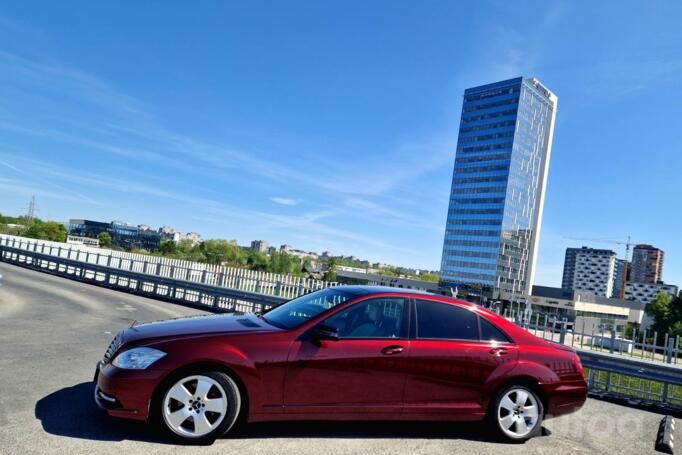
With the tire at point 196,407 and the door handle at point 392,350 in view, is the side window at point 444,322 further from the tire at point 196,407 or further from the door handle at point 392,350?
the tire at point 196,407

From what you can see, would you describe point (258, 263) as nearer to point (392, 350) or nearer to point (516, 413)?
point (516, 413)

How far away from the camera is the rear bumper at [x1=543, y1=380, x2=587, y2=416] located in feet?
16.5

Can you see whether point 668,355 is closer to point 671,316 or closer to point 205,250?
point 671,316

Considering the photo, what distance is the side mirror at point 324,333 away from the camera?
14.0ft

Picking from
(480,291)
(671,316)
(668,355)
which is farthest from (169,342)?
(480,291)

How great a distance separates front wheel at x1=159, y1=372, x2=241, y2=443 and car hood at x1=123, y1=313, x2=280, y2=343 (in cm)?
42

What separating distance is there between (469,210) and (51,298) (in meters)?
142

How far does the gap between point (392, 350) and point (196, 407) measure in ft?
5.86

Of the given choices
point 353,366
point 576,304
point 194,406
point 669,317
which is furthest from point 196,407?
point 576,304

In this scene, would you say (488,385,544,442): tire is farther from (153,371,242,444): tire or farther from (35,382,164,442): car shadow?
(35,382,164,442): car shadow

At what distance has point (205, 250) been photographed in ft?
348

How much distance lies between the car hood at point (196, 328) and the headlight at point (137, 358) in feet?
0.44

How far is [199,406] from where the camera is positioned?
403cm

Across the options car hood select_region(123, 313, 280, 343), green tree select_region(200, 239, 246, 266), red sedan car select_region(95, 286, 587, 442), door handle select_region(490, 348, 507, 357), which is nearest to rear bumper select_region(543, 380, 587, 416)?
red sedan car select_region(95, 286, 587, 442)
